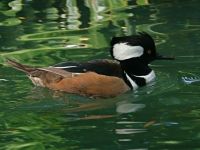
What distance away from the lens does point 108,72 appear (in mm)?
8305

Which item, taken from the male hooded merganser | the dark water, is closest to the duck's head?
the male hooded merganser

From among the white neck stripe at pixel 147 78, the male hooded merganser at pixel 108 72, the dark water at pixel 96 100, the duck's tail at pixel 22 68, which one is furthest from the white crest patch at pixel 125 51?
the duck's tail at pixel 22 68

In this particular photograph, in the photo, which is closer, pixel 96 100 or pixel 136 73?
pixel 96 100

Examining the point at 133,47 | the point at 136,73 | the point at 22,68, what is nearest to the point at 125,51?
the point at 133,47

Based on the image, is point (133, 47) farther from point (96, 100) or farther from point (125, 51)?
point (96, 100)

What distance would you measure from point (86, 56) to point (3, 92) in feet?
5.69

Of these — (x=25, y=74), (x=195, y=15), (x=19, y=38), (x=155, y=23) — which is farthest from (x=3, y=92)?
(x=195, y=15)

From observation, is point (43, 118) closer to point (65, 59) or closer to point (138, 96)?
point (138, 96)

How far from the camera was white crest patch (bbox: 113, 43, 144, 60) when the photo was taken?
845 cm

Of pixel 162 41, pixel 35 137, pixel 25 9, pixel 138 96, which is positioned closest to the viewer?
pixel 35 137

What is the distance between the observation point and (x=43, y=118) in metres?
7.36

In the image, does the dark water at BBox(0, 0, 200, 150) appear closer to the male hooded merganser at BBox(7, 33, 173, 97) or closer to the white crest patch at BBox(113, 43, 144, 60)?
the male hooded merganser at BBox(7, 33, 173, 97)

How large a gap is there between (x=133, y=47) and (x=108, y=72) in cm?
44

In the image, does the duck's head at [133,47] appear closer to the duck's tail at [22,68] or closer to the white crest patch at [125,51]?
the white crest patch at [125,51]
